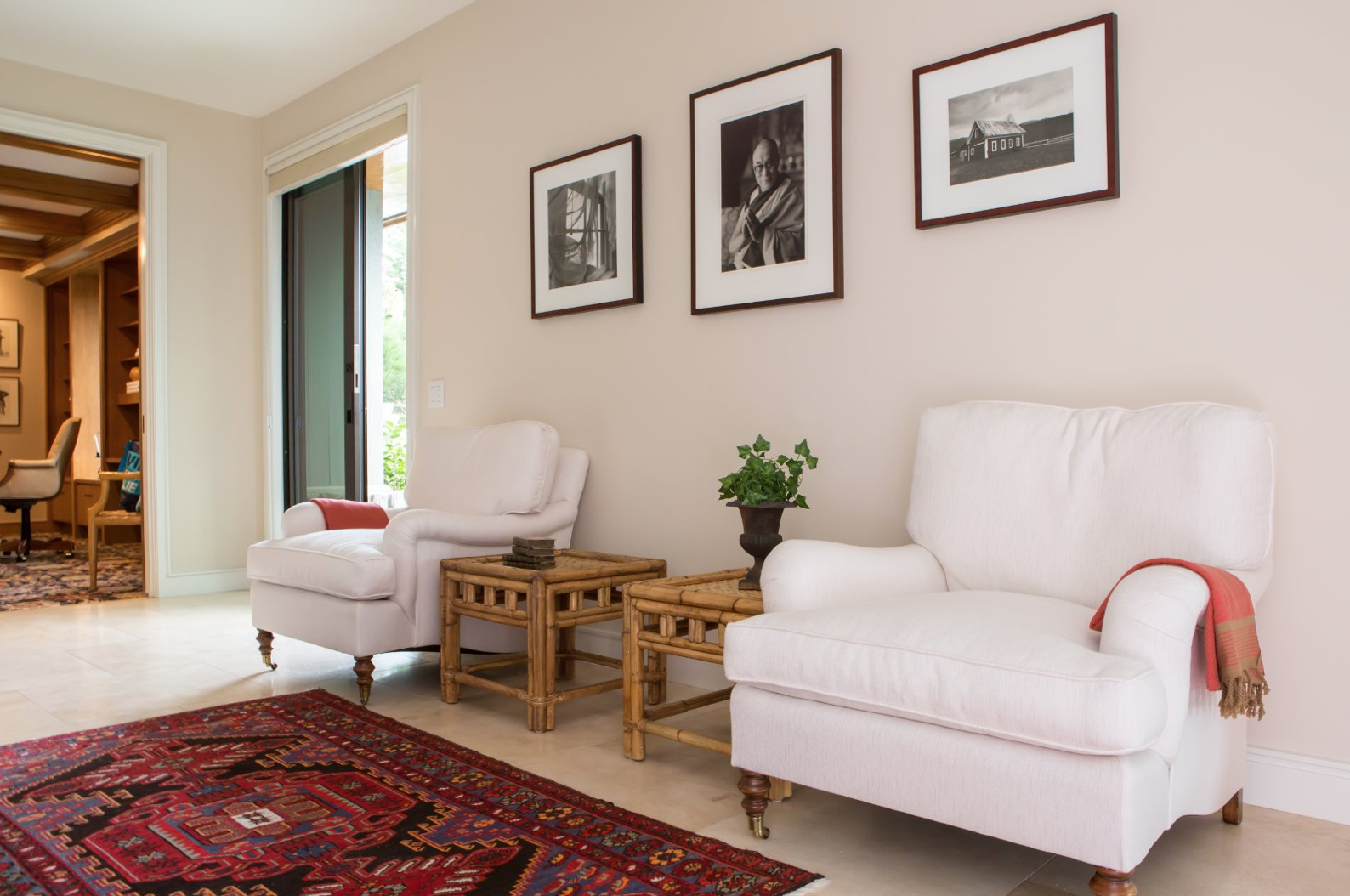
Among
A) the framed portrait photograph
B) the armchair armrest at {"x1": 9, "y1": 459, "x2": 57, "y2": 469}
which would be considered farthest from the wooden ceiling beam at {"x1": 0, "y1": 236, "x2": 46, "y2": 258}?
the framed portrait photograph

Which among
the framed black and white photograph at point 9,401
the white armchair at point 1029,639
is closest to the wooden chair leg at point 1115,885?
the white armchair at point 1029,639

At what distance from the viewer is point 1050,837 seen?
1.52 m

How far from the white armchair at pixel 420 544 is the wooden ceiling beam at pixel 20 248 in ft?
23.6

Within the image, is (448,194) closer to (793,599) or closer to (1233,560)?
(793,599)

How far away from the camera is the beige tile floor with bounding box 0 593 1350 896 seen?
70.8 inches

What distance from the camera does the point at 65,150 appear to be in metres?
5.11

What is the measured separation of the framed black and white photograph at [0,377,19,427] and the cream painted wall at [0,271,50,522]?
0.12ft

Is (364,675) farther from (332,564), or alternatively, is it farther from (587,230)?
(587,230)

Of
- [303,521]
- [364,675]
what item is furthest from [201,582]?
[364,675]

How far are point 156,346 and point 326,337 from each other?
35.3 inches

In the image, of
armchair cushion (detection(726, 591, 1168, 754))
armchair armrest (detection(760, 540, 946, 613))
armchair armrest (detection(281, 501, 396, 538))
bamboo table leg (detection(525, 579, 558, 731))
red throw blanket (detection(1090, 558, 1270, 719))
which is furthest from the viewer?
armchair armrest (detection(281, 501, 396, 538))

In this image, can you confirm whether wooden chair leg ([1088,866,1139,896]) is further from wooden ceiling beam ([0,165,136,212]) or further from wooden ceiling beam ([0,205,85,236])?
wooden ceiling beam ([0,205,85,236])

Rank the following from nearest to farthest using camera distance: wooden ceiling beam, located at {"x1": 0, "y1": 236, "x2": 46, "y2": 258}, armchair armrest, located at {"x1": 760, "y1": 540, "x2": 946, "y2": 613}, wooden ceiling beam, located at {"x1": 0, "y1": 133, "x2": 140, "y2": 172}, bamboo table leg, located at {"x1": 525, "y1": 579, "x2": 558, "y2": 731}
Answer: armchair armrest, located at {"x1": 760, "y1": 540, "x2": 946, "y2": 613} < bamboo table leg, located at {"x1": 525, "y1": 579, "x2": 558, "y2": 731} < wooden ceiling beam, located at {"x1": 0, "y1": 133, "x2": 140, "y2": 172} < wooden ceiling beam, located at {"x1": 0, "y1": 236, "x2": 46, "y2": 258}

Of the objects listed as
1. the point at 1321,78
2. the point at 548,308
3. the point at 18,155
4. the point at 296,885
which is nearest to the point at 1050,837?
the point at 296,885
